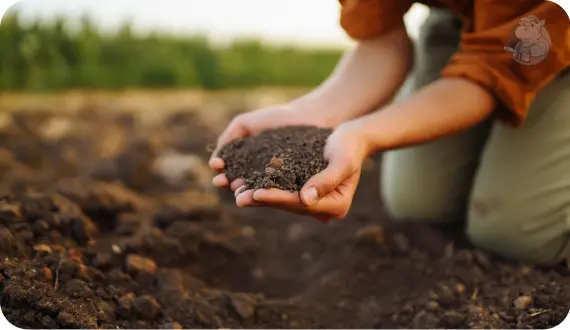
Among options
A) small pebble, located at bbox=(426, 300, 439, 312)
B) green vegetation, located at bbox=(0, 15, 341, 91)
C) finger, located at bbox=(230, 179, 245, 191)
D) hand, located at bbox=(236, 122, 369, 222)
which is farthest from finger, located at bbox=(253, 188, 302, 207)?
green vegetation, located at bbox=(0, 15, 341, 91)

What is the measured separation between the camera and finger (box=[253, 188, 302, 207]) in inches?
45.8

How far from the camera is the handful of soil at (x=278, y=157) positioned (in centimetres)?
121

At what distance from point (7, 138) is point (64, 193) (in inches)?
34.3

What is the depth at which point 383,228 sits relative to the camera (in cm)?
200

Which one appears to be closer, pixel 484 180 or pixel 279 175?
pixel 279 175

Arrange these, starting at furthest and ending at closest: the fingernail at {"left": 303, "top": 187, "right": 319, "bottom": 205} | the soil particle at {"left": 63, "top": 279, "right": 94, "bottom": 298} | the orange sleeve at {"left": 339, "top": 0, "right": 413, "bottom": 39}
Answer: the orange sleeve at {"left": 339, "top": 0, "right": 413, "bottom": 39}, the soil particle at {"left": 63, "top": 279, "right": 94, "bottom": 298}, the fingernail at {"left": 303, "top": 187, "right": 319, "bottom": 205}

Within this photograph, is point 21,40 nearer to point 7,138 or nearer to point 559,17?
point 7,138

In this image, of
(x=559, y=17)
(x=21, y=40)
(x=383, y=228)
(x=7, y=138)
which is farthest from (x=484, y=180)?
(x=21, y=40)

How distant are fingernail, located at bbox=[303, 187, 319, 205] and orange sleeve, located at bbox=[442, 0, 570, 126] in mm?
527

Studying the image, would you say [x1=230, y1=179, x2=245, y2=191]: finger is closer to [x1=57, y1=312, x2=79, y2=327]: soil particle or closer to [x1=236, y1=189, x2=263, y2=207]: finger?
[x1=236, y1=189, x2=263, y2=207]: finger

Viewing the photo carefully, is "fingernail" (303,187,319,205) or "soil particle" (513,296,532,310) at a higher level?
"fingernail" (303,187,319,205)

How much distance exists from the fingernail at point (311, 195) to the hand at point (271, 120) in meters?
0.34

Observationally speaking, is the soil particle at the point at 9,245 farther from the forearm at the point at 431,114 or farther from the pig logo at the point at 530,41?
the pig logo at the point at 530,41

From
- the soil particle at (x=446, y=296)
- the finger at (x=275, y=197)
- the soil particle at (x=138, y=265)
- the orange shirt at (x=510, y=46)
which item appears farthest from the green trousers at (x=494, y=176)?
the soil particle at (x=138, y=265)
